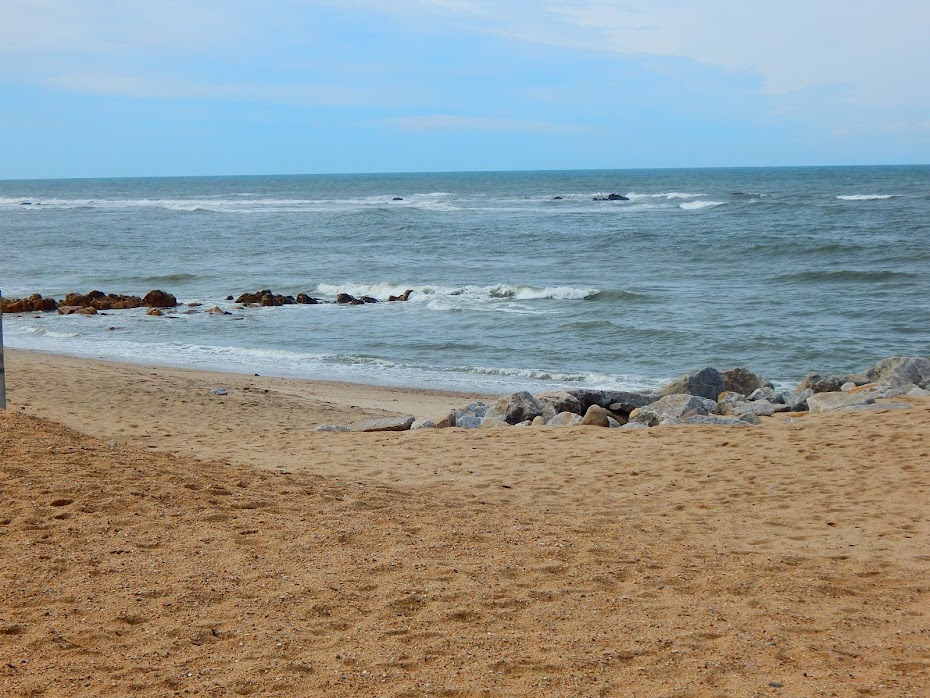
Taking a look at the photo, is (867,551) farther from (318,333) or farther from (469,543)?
(318,333)

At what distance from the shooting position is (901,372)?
11906 mm

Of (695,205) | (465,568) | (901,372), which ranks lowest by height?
(901,372)

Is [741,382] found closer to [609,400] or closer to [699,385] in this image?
[699,385]

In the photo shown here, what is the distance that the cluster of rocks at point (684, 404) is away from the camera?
9891 mm

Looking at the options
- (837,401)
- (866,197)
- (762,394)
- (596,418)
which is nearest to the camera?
(596,418)

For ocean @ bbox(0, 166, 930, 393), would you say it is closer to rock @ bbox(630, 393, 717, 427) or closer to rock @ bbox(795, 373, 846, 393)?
rock @ bbox(795, 373, 846, 393)

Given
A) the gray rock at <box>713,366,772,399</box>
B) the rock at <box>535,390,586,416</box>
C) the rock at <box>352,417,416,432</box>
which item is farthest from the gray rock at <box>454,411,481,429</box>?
the gray rock at <box>713,366,772,399</box>

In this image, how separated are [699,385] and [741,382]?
39.8 inches

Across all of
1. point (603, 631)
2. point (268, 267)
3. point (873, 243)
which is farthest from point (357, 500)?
point (873, 243)

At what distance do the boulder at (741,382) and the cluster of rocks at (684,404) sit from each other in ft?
0.54

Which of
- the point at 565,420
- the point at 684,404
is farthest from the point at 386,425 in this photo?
the point at 684,404

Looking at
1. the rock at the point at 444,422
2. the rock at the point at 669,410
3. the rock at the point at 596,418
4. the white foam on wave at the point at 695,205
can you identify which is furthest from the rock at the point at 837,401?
the white foam on wave at the point at 695,205

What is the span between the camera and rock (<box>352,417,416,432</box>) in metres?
Answer: 9.83

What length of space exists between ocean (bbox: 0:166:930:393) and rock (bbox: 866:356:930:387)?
2719 mm
